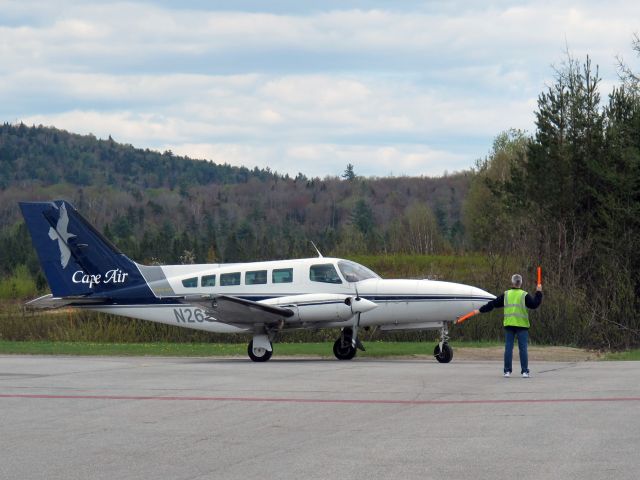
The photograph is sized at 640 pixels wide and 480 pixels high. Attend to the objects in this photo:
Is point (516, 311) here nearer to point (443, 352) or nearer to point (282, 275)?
→ point (443, 352)

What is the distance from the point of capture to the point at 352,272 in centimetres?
2494

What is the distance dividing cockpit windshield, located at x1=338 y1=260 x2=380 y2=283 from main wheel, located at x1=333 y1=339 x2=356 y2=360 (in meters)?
1.68

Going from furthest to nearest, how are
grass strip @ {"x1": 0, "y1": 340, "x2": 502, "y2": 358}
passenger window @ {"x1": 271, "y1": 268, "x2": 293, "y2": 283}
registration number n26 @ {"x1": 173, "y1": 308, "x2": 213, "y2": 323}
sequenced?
grass strip @ {"x1": 0, "y1": 340, "x2": 502, "y2": 358} → registration number n26 @ {"x1": 173, "y1": 308, "x2": 213, "y2": 323} → passenger window @ {"x1": 271, "y1": 268, "x2": 293, "y2": 283}

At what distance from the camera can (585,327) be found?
3381 centimetres

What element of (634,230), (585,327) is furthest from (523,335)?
(634,230)

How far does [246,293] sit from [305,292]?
150cm

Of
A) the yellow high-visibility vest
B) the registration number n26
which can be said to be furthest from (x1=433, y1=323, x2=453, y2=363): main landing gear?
the registration number n26

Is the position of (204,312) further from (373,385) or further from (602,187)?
(602,187)

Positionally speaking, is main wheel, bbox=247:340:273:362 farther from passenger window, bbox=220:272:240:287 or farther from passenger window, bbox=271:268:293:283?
passenger window, bbox=220:272:240:287

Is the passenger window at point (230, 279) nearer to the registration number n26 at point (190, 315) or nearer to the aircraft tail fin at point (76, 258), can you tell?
the registration number n26 at point (190, 315)

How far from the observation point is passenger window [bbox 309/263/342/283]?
24.8 metres

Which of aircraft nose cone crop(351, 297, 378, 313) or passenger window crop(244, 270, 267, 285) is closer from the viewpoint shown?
aircraft nose cone crop(351, 297, 378, 313)

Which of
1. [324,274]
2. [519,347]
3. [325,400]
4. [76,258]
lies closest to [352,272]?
[324,274]

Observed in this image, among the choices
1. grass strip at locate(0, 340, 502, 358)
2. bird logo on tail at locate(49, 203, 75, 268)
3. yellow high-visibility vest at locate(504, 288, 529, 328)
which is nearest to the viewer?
yellow high-visibility vest at locate(504, 288, 529, 328)
